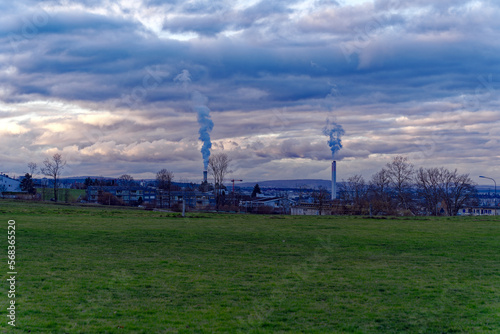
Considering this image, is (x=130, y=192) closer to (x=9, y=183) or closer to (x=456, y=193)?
(x=9, y=183)

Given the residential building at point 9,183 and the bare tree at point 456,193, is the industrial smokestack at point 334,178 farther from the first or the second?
the residential building at point 9,183

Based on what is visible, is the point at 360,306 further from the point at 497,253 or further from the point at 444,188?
the point at 444,188

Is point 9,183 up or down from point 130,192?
up

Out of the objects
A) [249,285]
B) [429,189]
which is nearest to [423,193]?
[429,189]

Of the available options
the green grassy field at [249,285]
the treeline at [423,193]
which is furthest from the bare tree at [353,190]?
the green grassy field at [249,285]

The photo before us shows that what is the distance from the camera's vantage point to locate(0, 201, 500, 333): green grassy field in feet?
31.1

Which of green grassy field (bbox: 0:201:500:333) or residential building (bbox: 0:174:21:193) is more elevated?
residential building (bbox: 0:174:21:193)

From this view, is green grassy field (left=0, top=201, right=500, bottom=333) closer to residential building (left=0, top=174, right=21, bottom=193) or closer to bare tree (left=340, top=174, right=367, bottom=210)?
bare tree (left=340, top=174, right=367, bottom=210)

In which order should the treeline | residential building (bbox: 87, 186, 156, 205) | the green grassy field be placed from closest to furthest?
the green grassy field < the treeline < residential building (bbox: 87, 186, 156, 205)

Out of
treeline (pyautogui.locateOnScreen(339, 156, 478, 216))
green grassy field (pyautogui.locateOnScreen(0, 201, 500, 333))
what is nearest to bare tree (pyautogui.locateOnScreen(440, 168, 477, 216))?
treeline (pyautogui.locateOnScreen(339, 156, 478, 216))

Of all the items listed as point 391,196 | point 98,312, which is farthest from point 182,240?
point 391,196

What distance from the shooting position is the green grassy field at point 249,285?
9477 mm

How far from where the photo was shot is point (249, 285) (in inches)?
509

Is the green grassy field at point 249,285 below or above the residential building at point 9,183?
below
